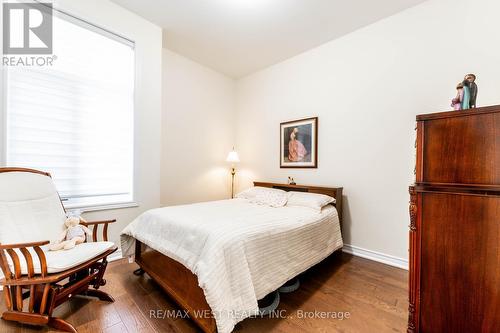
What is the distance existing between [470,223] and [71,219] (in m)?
2.83

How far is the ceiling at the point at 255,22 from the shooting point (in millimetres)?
2496

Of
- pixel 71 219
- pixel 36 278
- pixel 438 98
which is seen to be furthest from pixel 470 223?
pixel 71 219

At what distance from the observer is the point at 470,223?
1129mm

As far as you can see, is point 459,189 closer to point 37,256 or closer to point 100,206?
point 37,256

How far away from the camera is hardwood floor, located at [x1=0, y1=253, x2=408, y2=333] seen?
1.55 m

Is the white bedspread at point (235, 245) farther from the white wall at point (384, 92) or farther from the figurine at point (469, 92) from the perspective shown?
the figurine at point (469, 92)

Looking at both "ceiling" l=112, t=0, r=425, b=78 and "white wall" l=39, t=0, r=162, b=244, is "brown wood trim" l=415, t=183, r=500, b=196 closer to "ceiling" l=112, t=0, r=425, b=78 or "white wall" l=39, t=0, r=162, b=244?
"ceiling" l=112, t=0, r=425, b=78

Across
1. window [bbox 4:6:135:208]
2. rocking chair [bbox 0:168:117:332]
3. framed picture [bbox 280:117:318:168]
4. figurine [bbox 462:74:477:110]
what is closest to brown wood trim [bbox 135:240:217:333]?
rocking chair [bbox 0:168:117:332]

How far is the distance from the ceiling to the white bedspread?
7.68ft

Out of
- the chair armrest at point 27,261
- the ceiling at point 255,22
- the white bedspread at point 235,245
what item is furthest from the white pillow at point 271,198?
the ceiling at point 255,22

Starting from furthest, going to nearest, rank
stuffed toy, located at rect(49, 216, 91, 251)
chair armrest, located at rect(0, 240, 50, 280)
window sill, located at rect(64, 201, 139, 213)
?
window sill, located at rect(64, 201, 139, 213)
stuffed toy, located at rect(49, 216, 91, 251)
chair armrest, located at rect(0, 240, 50, 280)

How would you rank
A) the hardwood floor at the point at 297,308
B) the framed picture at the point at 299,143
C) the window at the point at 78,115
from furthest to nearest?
1. the framed picture at the point at 299,143
2. the window at the point at 78,115
3. the hardwood floor at the point at 297,308

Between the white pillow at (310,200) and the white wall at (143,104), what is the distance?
1842 millimetres

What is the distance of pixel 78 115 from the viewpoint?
2.41 meters
